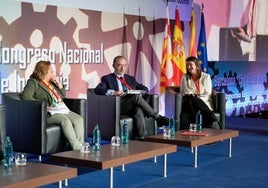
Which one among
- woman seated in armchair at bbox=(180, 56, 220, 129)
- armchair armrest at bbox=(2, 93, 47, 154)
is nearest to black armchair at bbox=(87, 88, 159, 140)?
woman seated in armchair at bbox=(180, 56, 220, 129)

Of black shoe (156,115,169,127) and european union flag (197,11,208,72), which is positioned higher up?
european union flag (197,11,208,72)

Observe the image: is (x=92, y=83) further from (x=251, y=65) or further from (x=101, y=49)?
(x=251, y=65)

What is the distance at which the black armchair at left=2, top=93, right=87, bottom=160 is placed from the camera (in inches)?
223

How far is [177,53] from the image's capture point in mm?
9617

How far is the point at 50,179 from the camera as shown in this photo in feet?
12.1

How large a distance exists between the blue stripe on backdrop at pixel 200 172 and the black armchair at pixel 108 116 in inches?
25.2

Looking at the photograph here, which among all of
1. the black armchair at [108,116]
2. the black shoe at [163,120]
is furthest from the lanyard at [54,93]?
the black shoe at [163,120]

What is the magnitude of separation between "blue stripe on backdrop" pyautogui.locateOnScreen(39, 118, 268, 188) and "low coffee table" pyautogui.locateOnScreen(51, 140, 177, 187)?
1.03 ft

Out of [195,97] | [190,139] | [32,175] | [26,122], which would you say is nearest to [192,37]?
[195,97]

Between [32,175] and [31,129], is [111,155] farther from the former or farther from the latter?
[31,129]

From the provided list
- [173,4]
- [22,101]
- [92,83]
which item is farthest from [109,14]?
[22,101]

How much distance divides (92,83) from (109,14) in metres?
1.08

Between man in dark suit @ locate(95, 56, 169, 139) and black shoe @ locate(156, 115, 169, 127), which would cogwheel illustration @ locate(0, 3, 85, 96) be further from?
black shoe @ locate(156, 115, 169, 127)

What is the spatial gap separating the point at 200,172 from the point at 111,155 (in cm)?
131
